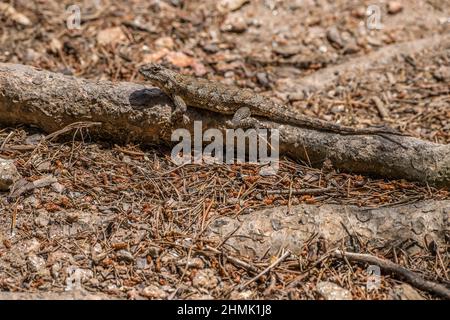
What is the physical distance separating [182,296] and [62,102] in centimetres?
230

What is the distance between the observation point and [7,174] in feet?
15.6

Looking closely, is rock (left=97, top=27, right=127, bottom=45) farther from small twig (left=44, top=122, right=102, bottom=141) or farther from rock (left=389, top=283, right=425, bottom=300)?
rock (left=389, top=283, right=425, bottom=300)

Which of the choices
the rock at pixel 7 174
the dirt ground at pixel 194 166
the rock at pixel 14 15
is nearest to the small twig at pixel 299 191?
the dirt ground at pixel 194 166

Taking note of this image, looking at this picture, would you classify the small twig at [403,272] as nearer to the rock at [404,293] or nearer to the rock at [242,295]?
the rock at [404,293]

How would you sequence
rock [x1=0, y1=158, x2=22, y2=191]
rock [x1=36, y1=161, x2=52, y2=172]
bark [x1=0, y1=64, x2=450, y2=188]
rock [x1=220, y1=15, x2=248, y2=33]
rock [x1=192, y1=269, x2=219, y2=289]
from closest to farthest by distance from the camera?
1. rock [x1=192, y1=269, x2=219, y2=289]
2. rock [x1=0, y1=158, x2=22, y2=191]
3. rock [x1=36, y1=161, x2=52, y2=172]
4. bark [x1=0, y1=64, x2=450, y2=188]
5. rock [x1=220, y1=15, x2=248, y2=33]

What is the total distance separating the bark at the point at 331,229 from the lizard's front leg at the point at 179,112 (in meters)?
1.21

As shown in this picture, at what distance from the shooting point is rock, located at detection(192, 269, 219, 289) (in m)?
4.21

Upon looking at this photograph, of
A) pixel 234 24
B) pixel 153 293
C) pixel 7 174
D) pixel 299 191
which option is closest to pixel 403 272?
pixel 299 191

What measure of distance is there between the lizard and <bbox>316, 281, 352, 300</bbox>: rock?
5.47ft

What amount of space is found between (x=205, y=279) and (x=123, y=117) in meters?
1.89

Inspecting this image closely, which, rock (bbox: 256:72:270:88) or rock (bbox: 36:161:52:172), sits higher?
rock (bbox: 256:72:270:88)

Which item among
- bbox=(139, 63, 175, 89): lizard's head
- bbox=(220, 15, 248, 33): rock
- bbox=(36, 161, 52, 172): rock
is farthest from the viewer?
bbox=(220, 15, 248, 33): rock

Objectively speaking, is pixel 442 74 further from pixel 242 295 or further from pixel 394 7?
pixel 242 295

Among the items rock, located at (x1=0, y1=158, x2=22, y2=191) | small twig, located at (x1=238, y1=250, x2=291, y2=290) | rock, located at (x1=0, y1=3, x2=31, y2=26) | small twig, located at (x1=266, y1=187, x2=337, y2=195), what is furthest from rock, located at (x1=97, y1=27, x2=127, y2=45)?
small twig, located at (x1=238, y1=250, x2=291, y2=290)
